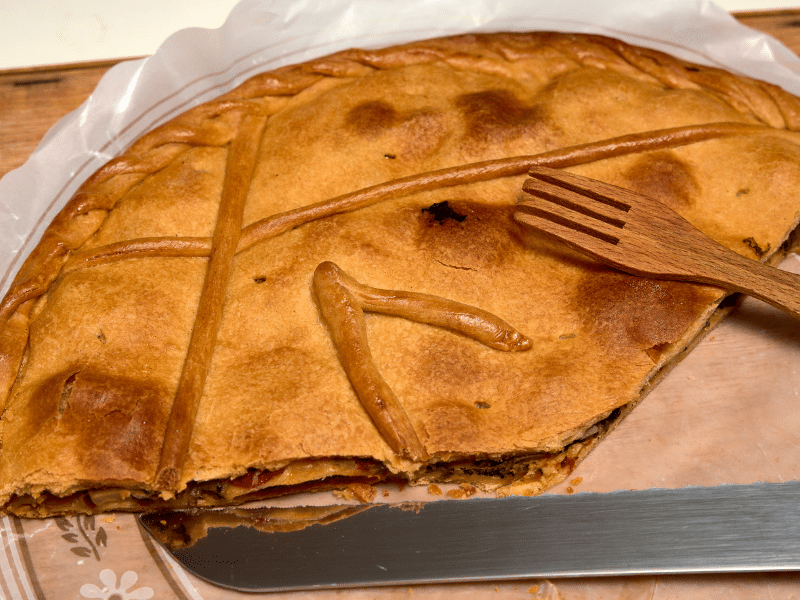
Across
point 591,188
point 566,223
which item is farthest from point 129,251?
point 591,188

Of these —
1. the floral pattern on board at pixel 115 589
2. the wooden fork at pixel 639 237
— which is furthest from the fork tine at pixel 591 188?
the floral pattern on board at pixel 115 589

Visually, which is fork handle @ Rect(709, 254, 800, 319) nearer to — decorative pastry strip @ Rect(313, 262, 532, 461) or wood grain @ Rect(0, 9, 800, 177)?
decorative pastry strip @ Rect(313, 262, 532, 461)

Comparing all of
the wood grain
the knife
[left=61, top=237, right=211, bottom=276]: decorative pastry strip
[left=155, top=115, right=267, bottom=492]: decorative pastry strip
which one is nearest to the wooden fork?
the knife

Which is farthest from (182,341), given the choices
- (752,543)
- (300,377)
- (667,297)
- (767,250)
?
(767,250)

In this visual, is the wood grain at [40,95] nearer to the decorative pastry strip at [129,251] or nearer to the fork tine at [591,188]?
the decorative pastry strip at [129,251]

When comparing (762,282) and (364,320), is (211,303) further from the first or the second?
(762,282)
